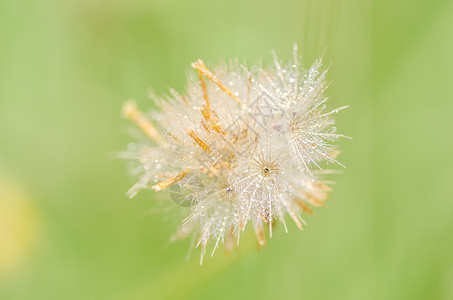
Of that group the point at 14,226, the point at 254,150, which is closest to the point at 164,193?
the point at 254,150

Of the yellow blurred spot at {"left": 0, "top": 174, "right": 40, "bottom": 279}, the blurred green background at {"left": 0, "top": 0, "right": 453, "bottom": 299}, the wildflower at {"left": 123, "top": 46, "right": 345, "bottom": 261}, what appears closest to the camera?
the wildflower at {"left": 123, "top": 46, "right": 345, "bottom": 261}

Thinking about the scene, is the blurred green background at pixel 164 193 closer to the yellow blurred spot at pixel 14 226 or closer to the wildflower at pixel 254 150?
the yellow blurred spot at pixel 14 226

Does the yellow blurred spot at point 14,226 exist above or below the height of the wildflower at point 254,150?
above

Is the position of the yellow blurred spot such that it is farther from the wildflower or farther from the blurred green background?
the wildflower

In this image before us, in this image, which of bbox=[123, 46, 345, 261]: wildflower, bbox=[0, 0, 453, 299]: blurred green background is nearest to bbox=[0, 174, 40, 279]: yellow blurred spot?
bbox=[0, 0, 453, 299]: blurred green background

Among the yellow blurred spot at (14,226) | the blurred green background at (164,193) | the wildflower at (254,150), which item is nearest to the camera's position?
the wildflower at (254,150)

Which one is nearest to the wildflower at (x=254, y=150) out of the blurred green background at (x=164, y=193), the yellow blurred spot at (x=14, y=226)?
the blurred green background at (x=164, y=193)

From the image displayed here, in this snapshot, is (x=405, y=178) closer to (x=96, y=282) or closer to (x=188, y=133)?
(x=188, y=133)

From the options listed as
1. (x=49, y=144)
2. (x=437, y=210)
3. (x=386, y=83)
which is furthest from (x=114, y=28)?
(x=437, y=210)
